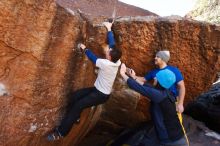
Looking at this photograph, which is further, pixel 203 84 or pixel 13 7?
pixel 203 84

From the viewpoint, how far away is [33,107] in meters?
5.86

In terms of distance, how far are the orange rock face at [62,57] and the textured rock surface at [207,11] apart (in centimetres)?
660

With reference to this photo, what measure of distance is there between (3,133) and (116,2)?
3.62 m

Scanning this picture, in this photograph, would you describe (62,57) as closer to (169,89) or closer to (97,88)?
(97,88)

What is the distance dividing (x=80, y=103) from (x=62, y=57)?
32.9 inches

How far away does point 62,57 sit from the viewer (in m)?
5.94

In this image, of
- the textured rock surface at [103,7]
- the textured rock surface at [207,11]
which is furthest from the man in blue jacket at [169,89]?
the textured rock surface at [207,11]

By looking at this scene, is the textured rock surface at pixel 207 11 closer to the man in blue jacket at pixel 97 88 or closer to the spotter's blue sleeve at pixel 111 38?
the spotter's blue sleeve at pixel 111 38

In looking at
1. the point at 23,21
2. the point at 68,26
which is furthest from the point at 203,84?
the point at 23,21

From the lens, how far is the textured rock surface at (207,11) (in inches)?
518

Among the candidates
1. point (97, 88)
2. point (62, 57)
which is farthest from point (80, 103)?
point (62, 57)

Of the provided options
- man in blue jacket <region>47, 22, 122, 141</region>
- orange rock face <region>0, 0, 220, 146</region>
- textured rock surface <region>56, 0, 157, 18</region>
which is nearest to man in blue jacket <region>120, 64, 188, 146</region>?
man in blue jacket <region>47, 22, 122, 141</region>

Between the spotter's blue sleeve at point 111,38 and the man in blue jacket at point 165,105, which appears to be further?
the spotter's blue sleeve at point 111,38

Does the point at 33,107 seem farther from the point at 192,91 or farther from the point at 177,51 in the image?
the point at 192,91
